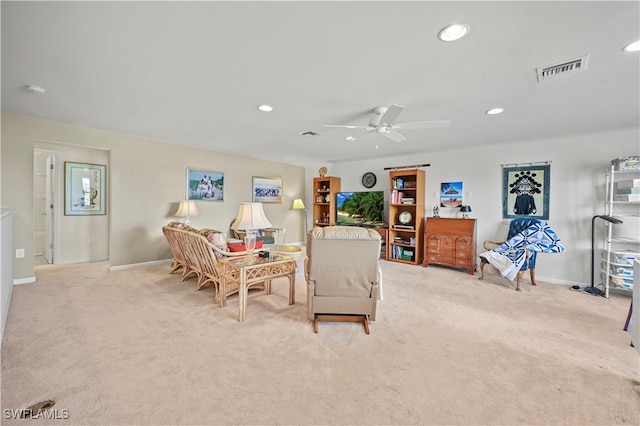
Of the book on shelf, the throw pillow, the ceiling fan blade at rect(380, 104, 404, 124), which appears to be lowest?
the throw pillow

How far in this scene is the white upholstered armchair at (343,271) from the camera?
2354 millimetres

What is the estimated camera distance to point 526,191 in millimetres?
4500

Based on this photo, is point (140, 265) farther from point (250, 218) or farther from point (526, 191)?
point (526, 191)

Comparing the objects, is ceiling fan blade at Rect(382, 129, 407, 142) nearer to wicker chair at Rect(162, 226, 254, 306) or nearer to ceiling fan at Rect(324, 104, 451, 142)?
ceiling fan at Rect(324, 104, 451, 142)

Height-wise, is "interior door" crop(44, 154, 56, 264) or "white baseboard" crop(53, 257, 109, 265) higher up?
"interior door" crop(44, 154, 56, 264)

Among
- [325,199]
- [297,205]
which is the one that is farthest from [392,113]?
[297,205]

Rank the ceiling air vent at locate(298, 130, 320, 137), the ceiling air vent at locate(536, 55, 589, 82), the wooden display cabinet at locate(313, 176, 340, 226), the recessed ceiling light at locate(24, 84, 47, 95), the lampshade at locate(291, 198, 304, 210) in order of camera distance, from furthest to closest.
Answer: the lampshade at locate(291, 198, 304, 210) < the wooden display cabinet at locate(313, 176, 340, 226) < the ceiling air vent at locate(298, 130, 320, 137) < the recessed ceiling light at locate(24, 84, 47, 95) < the ceiling air vent at locate(536, 55, 589, 82)

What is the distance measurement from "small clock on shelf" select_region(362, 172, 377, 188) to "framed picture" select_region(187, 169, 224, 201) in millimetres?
3290

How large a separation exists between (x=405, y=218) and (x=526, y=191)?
2059mm

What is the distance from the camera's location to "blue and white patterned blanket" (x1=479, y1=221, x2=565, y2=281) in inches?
147

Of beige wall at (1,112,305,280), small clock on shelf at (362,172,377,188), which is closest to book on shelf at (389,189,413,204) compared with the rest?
small clock on shelf at (362,172,377,188)

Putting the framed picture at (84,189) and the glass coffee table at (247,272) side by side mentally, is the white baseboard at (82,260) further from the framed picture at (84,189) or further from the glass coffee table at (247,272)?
the glass coffee table at (247,272)

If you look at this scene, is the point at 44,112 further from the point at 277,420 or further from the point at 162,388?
the point at 277,420

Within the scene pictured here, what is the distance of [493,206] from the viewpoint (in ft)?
15.8
